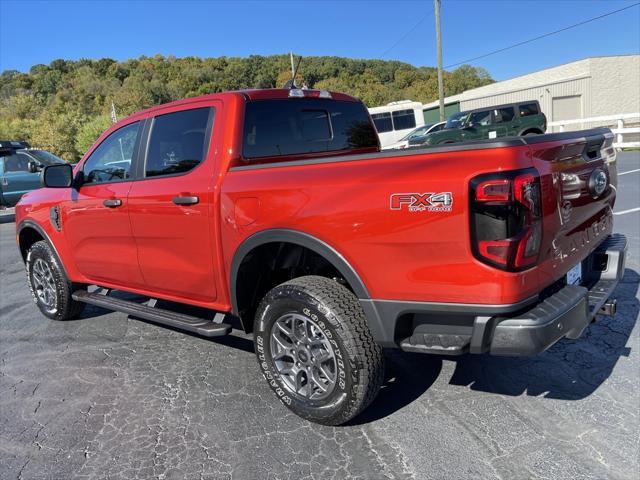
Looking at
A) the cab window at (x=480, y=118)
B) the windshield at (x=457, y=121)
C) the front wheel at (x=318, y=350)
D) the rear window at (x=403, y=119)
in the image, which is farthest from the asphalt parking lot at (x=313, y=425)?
the rear window at (x=403, y=119)

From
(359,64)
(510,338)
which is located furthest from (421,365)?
(359,64)

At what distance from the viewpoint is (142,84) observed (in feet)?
178

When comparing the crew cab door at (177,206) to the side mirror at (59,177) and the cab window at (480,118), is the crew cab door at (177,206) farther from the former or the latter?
the cab window at (480,118)

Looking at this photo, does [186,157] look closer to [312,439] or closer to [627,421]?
[312,439]

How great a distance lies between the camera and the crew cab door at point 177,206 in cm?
329

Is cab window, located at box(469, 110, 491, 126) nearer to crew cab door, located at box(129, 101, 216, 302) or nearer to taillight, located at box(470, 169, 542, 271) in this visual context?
crew cab door, located at box(129, 101, 216, 302)

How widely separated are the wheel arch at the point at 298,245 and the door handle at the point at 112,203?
1.33 m

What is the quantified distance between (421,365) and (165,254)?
203 centimetres

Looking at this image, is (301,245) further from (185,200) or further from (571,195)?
(571,195)

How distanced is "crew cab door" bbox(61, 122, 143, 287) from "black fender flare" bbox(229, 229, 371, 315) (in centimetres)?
119

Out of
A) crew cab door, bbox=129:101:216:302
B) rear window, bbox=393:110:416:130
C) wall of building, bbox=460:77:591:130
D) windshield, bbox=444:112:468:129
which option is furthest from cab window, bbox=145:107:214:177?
wall of building, bbox=460:77:591:130

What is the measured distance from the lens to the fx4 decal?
2193 millimetres

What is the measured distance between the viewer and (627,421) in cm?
270

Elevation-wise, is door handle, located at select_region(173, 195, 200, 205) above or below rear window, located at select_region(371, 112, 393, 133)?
below
